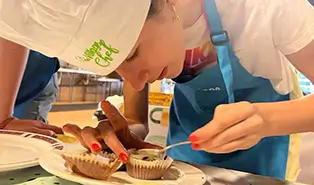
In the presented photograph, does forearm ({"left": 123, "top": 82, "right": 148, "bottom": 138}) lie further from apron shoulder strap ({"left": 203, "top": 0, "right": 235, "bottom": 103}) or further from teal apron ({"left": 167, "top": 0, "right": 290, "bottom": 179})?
apron shoulder strap ({"left": 203, "top": 0, "right": 235, "bottom": 103})

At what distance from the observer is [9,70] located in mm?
897

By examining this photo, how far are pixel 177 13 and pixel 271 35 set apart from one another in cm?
18

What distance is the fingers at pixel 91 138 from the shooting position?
25.0 inches

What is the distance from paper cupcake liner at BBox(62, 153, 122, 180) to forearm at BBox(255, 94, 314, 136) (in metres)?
0.23

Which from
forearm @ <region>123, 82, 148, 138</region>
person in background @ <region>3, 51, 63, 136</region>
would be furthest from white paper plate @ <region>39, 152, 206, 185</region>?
person in background @ <region>3, 51, 63, 136</region>

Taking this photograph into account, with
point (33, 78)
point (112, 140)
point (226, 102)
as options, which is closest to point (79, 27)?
point (112, 140)

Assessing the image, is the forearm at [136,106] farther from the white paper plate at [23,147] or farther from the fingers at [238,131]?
the fingers at [238,131]

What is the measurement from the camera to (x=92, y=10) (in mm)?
570

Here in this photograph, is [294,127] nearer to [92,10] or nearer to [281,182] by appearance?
[281,182]

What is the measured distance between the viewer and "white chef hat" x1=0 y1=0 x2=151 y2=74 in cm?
56

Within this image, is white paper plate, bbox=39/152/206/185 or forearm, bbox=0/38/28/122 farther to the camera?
forearm, bbox=0/38/28/122

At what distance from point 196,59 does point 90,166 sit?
40cm

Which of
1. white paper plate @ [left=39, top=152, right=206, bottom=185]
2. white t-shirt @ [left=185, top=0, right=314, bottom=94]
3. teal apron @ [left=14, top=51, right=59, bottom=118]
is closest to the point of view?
white paper plate @ [left=39, top=152, right=206, bottom=185]

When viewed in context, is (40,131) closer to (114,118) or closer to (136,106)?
(114,118)
